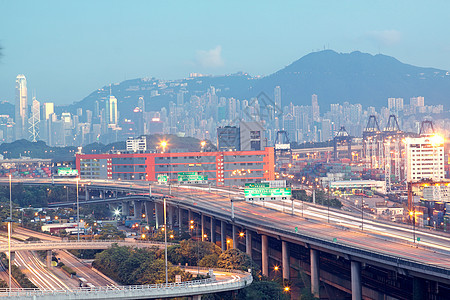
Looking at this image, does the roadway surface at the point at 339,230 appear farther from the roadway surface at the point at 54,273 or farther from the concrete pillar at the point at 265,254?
the roadway surface at the point at 54,273

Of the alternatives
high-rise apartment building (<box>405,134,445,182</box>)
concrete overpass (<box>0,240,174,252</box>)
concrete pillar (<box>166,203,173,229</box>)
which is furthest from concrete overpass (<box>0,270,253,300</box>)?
high-rise apartment building (<box>405,134,445,182</box>)

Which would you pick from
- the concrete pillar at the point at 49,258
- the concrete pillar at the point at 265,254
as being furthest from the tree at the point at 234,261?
the concrete pillar at the point at 49,258

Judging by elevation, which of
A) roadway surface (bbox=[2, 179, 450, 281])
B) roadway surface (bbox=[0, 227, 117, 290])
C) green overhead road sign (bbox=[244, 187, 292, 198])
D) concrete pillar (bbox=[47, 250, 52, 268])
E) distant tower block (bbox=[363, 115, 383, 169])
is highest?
distant tower block (bbox=[363, 115, 383, 169])

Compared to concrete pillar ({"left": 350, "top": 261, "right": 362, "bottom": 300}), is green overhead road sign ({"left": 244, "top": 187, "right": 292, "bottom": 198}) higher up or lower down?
higher up

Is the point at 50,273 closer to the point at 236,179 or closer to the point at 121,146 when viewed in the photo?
the point at 236,179

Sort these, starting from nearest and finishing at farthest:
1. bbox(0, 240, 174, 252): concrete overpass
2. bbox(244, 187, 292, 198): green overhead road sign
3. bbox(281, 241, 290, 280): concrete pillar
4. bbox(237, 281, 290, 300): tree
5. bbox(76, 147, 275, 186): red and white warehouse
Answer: bbox(237, 281, 290, 300): tree < bbox(281, 241, 290, 280): concrete pillar < bbox(0, 240, 174, 252): concrete overpass < bbox(244, 187, 292, 198): green overhead road sign < bbox(76, 147, 275, 186): red and white warehouse

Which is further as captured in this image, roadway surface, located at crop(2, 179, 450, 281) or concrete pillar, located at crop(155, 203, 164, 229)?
concrete pillar, located at crop(155, 203, 164, 229)

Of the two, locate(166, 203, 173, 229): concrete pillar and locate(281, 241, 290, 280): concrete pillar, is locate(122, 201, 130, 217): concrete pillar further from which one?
locate(281, 241, 290, 280): concrete pillar
